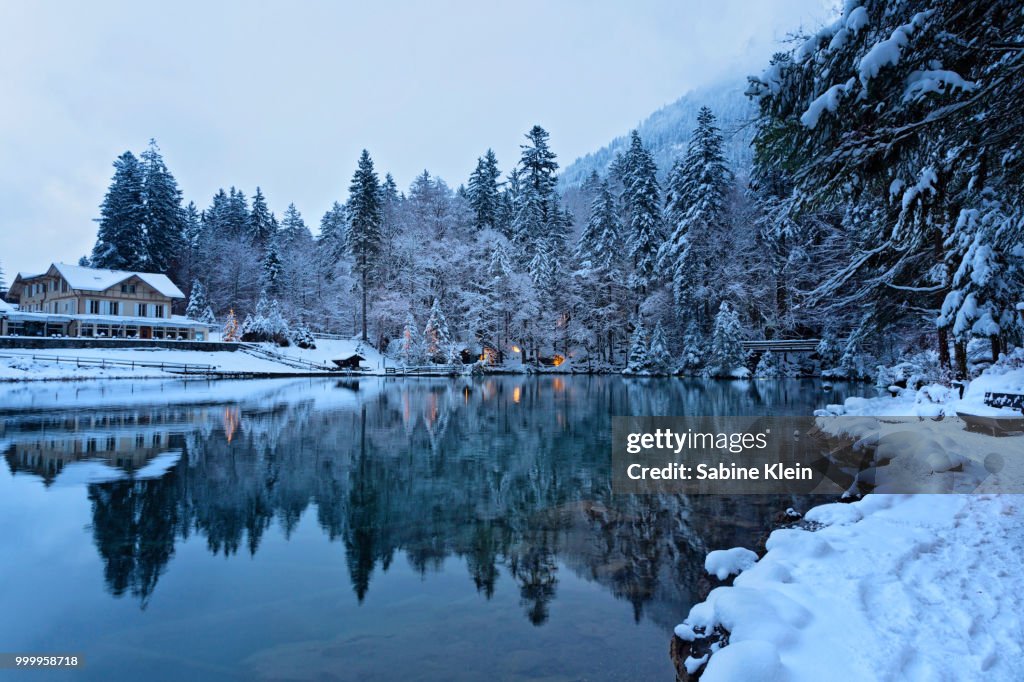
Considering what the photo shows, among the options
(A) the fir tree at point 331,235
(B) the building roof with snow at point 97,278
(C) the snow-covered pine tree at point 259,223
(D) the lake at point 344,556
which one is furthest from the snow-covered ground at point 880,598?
(C) the snow-covered pine tree at point 259,223

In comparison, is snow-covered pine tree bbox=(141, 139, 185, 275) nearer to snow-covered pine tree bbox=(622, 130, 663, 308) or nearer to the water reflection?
the water reflection

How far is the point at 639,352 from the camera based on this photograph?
5106cm

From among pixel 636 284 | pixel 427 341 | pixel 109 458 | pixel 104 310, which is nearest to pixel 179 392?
pixel 109 458

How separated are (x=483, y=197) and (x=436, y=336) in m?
18.8

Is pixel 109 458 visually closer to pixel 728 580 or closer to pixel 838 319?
pixel 728 580

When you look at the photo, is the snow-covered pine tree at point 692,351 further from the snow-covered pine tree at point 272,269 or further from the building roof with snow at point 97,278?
the building roof with snow at point 97,278

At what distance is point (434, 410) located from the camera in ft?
83.3

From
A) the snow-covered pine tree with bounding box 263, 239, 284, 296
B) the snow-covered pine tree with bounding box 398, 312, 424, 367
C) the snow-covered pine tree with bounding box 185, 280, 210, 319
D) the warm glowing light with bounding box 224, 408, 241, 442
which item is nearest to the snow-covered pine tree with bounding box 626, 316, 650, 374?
the snow-covered pine tree with bounding box 398, 312, 424, 367

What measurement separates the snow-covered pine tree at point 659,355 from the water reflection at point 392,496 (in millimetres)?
26342

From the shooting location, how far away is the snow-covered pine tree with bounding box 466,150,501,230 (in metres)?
61.5

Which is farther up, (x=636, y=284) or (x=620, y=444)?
(x=636, y=284)

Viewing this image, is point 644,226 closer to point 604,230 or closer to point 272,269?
point 604,230

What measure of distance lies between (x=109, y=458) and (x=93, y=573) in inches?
328

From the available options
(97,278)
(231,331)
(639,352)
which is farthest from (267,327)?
(639,352)
